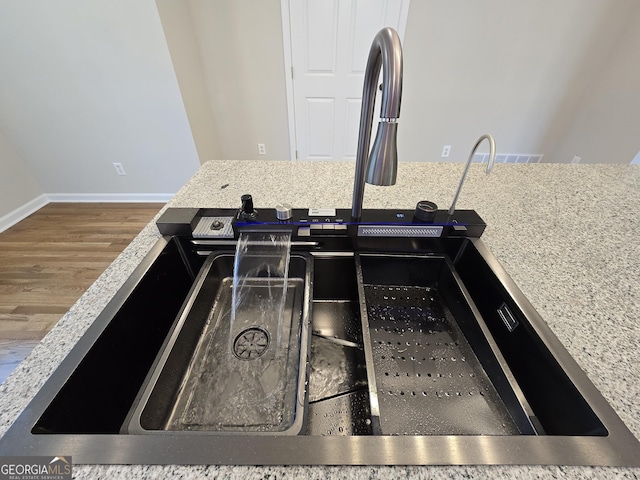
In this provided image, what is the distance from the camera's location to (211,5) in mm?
2232

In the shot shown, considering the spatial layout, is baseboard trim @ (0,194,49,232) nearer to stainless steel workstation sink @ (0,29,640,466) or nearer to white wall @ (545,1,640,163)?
stainless steel workstation sink @ (0,29,640,466)

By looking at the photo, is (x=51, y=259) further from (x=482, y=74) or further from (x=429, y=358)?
(x=482, y=74)

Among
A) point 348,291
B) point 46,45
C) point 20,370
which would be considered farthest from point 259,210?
point 46,45

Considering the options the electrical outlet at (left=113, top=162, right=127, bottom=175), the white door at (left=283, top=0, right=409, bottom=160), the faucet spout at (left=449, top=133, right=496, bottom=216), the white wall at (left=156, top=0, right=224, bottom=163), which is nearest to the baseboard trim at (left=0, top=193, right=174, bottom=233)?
the electrical outlet at (left=113, top=162, right=127, bottom=175)

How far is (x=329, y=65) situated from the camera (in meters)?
2.50

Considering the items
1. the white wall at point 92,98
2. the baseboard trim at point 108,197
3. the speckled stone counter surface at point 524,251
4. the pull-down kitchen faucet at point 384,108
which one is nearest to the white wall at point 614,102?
the speckled stone counter surface at point 524,251

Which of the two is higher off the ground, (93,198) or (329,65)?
(329,65)

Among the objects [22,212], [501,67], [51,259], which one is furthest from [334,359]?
[22,212]

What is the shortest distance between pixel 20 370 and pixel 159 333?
223mm

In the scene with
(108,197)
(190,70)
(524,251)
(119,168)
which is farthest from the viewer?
(108,197)

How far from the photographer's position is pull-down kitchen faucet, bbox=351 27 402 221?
1.47ft

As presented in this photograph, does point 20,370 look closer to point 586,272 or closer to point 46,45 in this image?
point 586,272

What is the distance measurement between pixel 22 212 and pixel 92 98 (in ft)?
4.26

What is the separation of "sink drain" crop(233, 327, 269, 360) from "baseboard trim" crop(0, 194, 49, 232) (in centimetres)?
301
